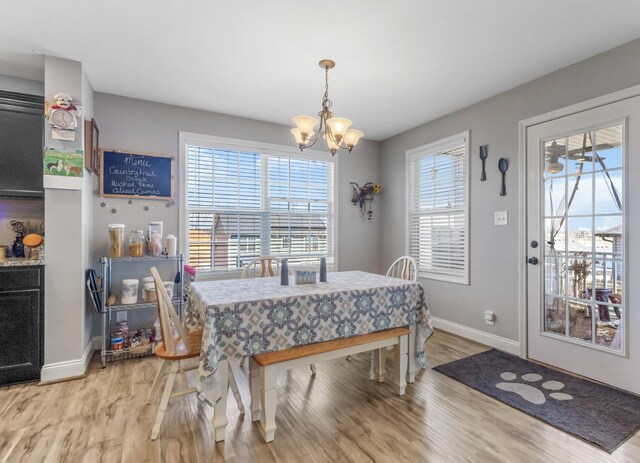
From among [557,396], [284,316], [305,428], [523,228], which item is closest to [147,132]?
[284,316]

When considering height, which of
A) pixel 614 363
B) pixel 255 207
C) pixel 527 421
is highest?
pixel 255 207

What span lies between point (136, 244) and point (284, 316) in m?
1.94

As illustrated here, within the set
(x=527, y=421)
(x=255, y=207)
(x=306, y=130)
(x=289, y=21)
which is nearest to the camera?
(x=527, y=421)

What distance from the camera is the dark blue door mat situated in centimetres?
194

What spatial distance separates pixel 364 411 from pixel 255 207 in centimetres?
260

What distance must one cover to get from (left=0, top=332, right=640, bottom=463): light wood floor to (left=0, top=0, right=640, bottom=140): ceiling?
2.57 metres

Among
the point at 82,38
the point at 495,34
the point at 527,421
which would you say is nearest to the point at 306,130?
the point at 495,34

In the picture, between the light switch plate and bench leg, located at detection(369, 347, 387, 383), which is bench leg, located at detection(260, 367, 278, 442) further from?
the light switch plate

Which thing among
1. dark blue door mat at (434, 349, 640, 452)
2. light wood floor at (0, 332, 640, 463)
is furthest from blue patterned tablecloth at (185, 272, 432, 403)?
dark blue door mat at (434, 349, 640, 452)

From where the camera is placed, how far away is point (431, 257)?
13.6 feet

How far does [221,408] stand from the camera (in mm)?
1838

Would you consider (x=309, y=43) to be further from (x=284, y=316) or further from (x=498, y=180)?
(x=498, y=180)

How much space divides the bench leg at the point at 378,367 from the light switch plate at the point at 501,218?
181 centimetres

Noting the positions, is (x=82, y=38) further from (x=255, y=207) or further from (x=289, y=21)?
(x=255, y=207)
